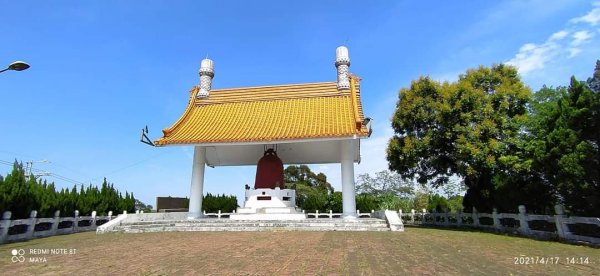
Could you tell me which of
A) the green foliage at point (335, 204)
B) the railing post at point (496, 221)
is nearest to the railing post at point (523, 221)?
the railing post at point (496, 221)

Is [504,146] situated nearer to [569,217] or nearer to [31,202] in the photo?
[569,217]

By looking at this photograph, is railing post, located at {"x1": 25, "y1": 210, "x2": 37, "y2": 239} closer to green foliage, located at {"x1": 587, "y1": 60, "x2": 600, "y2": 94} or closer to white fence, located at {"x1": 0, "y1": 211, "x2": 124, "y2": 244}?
white fence, located at {"x1": 0, "y1": 211, "x2": 124, "y2": 244}

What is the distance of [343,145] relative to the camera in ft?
50.2

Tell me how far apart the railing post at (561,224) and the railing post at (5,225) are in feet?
52.2

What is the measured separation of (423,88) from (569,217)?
8750 millimetres

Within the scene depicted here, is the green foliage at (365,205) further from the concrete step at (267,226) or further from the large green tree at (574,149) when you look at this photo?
the large green tree at (574,149)

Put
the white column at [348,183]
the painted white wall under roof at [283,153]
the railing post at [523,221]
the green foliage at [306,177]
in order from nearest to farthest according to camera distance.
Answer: the railing post at [523,221] < the white column at [348,183] < the painted white wall under roof at [283,153] < the green foliage at [306,177]

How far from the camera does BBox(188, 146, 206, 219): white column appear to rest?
16047mm

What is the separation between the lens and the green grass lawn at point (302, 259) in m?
5.45

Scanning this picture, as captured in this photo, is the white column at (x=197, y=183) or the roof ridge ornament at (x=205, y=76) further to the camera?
the roof ridge ornament at (x=205, y=76)

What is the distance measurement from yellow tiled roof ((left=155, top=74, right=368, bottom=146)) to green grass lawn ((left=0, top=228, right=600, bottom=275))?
21.2ft

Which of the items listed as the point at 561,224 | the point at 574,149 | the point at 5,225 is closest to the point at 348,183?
the point at 561,224

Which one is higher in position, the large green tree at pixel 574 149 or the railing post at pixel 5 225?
the large green tree at pixel 574 149

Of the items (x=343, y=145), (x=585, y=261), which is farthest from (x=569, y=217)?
(x=343, y=145)
